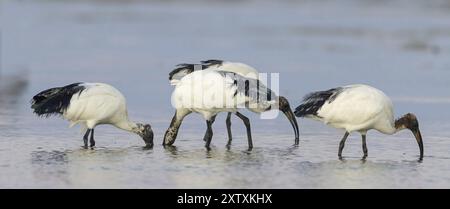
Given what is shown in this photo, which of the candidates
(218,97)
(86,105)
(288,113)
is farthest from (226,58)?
(86,105)

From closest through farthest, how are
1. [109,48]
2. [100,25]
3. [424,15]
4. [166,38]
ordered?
[109,48]
[166,38]
[100,25]
[424,15]

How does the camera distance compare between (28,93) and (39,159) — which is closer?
(39,159)

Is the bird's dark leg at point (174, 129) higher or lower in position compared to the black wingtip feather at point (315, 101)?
lower

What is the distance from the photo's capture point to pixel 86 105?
1398 cm

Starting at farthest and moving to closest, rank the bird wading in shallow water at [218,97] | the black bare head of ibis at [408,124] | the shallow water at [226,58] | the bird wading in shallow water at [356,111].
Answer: the bird wading in shallow water at [218,97], the black bare head of ibis at [408,124], the bird wading in shallow water at [356,111], the shallow water at [226,58]

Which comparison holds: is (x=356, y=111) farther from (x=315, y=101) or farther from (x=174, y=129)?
(x=174, y=129)

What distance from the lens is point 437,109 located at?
56.9 feet

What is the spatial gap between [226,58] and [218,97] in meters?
9.68

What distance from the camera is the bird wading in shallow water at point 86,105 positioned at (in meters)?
14.0

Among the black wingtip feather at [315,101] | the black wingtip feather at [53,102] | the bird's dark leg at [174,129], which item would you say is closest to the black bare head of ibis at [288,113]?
the black wingtip feather at [315,101]

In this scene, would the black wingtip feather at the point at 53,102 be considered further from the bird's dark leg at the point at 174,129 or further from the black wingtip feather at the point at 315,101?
the black wingtip feather at the point at 315,101

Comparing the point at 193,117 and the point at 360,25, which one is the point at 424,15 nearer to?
the point at 360,25

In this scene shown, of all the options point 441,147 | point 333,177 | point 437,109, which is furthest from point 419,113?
point 333,177

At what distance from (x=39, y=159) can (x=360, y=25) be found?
20.7 metres
